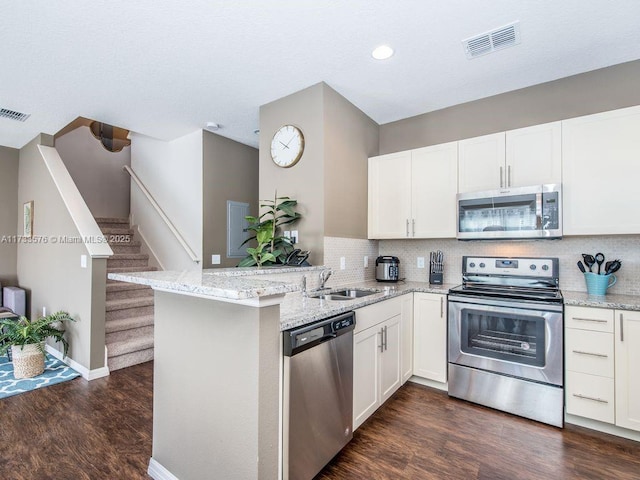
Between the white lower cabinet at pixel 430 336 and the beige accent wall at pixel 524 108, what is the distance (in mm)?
1712

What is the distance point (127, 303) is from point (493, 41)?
4.39 meters

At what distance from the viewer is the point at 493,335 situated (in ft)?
8.39

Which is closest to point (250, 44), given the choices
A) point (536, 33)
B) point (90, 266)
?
point (536, 33)

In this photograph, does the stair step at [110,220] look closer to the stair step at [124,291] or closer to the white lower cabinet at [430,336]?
the stair step at [124,291]

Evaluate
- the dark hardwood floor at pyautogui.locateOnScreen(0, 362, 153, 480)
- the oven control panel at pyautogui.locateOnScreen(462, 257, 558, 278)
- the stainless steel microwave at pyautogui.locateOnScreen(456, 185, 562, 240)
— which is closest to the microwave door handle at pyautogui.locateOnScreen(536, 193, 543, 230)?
the stainless steel microwave at pyautogui.locateOnScreen(456, 185, 562, 240)

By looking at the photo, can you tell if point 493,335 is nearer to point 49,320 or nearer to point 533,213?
point 533,213

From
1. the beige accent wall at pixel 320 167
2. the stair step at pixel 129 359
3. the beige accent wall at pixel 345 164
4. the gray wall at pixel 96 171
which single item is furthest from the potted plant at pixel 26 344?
the beige accent wall at pixel 345 164

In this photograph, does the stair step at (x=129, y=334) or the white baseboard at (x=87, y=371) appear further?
the stair step at (x=129, y=334)

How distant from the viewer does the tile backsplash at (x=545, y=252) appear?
258cm

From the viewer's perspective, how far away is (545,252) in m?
2.90

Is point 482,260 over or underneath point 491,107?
underneath

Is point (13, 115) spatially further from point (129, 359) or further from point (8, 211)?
point (129, 359)

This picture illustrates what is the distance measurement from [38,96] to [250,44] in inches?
92.2

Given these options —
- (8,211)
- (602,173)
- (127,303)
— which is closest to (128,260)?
(127,303)
